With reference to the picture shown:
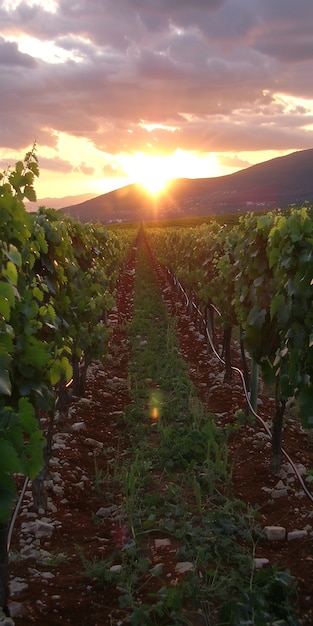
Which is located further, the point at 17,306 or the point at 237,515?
the point at 237,515

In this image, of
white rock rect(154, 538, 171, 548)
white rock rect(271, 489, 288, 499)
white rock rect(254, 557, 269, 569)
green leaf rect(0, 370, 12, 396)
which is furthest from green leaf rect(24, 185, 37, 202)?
white rock rect(271, 489, 288, 499)

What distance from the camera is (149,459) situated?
677 cm

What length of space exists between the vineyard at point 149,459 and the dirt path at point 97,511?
0.06 feet

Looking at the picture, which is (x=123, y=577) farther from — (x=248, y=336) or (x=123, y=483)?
(x=248, y=336)

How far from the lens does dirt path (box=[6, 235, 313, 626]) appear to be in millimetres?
4172

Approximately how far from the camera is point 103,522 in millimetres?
5449

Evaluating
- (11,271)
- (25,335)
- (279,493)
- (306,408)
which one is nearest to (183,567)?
(306,408)

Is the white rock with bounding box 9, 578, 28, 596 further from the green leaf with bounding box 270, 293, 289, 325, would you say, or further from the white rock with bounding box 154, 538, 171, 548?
the green leaf with bounding box 270, 293, 289, 325

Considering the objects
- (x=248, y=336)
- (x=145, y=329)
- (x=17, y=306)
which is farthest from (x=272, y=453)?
(x=145, y=329)

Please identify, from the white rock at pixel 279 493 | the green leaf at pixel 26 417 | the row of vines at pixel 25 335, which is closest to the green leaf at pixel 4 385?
the row of vines at pixel 25 335

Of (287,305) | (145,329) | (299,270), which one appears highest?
(299,270)

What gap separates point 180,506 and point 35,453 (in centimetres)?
245

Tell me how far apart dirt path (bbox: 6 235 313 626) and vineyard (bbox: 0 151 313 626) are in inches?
0.7

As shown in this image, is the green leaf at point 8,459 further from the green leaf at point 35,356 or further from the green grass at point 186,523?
the green grass at point 186,523
